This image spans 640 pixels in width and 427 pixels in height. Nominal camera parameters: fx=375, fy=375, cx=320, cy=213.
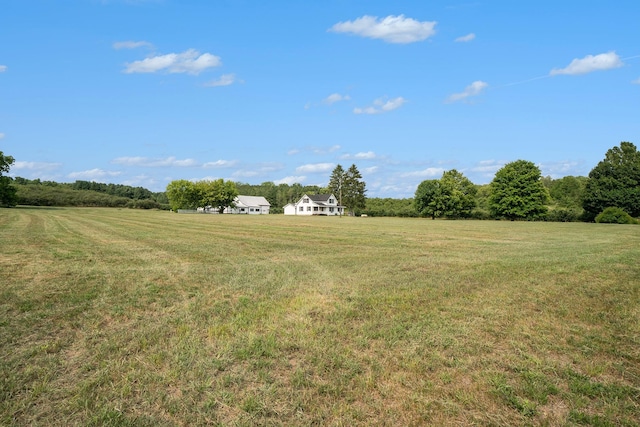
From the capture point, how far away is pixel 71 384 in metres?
3.68

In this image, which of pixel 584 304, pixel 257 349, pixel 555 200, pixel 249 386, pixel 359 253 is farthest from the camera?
pixel 555 200

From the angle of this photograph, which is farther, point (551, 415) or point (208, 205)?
point (208, 205)

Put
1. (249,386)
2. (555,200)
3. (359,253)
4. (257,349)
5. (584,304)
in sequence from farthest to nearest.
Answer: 1. (555,200)
2. (359,253)
3. (584,304)
4. (257,349)
5. (249,386)

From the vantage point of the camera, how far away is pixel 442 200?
69.1 meters

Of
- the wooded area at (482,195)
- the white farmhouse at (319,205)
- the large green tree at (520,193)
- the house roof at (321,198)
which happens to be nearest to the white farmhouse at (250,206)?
the wooded area at (482,195)

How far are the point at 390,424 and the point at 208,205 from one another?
92415 millimetres

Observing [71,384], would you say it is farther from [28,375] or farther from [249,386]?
[249,386]

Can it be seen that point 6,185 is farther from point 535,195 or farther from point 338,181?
point 535,195

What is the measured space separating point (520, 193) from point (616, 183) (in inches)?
481

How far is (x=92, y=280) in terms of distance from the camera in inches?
327

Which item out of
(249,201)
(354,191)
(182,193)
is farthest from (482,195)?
(182,193)

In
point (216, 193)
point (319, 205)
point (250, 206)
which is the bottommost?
point (250, 206)

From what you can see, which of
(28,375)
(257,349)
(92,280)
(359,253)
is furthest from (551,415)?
(359,253)

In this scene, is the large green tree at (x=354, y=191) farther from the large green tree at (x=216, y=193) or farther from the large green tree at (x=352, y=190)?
the large green tree at (x=216, y=193)
